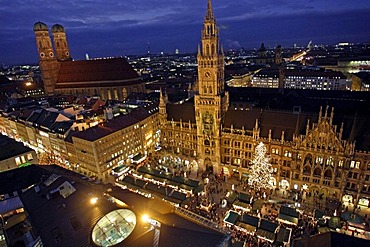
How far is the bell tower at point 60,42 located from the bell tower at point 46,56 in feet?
24.1

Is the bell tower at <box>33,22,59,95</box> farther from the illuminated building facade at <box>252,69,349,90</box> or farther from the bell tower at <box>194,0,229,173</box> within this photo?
the illuminated building facade at <box>252,69,349,90</box>

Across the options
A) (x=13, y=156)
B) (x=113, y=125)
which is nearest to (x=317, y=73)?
(x=113, y=125)

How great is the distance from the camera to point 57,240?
94.5 ft

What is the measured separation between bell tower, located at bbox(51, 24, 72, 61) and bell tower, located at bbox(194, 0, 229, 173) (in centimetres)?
12507

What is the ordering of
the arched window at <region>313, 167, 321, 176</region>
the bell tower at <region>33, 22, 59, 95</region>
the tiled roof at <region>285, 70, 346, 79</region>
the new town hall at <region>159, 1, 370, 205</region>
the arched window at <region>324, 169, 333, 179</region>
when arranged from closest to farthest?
1. the new town hall at <region>159, 1, 370, 205</region>
2. the arched window at <region>324, 169, 333, 179</region>
3. the arched window at <region>313, 167, 321, 176</region>
4. the bell tower at <region>33, 22, 59, 95</region>
5. the tiled roof at <region>285, 70, 346, 79</region>

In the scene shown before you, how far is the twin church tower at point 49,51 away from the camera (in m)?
143

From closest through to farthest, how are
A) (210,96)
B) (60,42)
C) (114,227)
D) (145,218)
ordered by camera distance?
1. (114,227)
2. (145,218)
3. (210,96)
4. (60,42)

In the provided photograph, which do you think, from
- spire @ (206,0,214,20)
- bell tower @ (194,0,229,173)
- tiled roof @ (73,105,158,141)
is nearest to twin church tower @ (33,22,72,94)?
tiled roof @ (73,105,158,141)

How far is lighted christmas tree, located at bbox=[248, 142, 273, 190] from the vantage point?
191ft

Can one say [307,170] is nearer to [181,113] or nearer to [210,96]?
[210,96]

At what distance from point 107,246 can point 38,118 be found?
3285 inches

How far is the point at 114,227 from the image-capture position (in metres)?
28.6

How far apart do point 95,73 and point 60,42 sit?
35.1 metres

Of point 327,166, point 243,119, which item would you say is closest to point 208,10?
point 243,119
